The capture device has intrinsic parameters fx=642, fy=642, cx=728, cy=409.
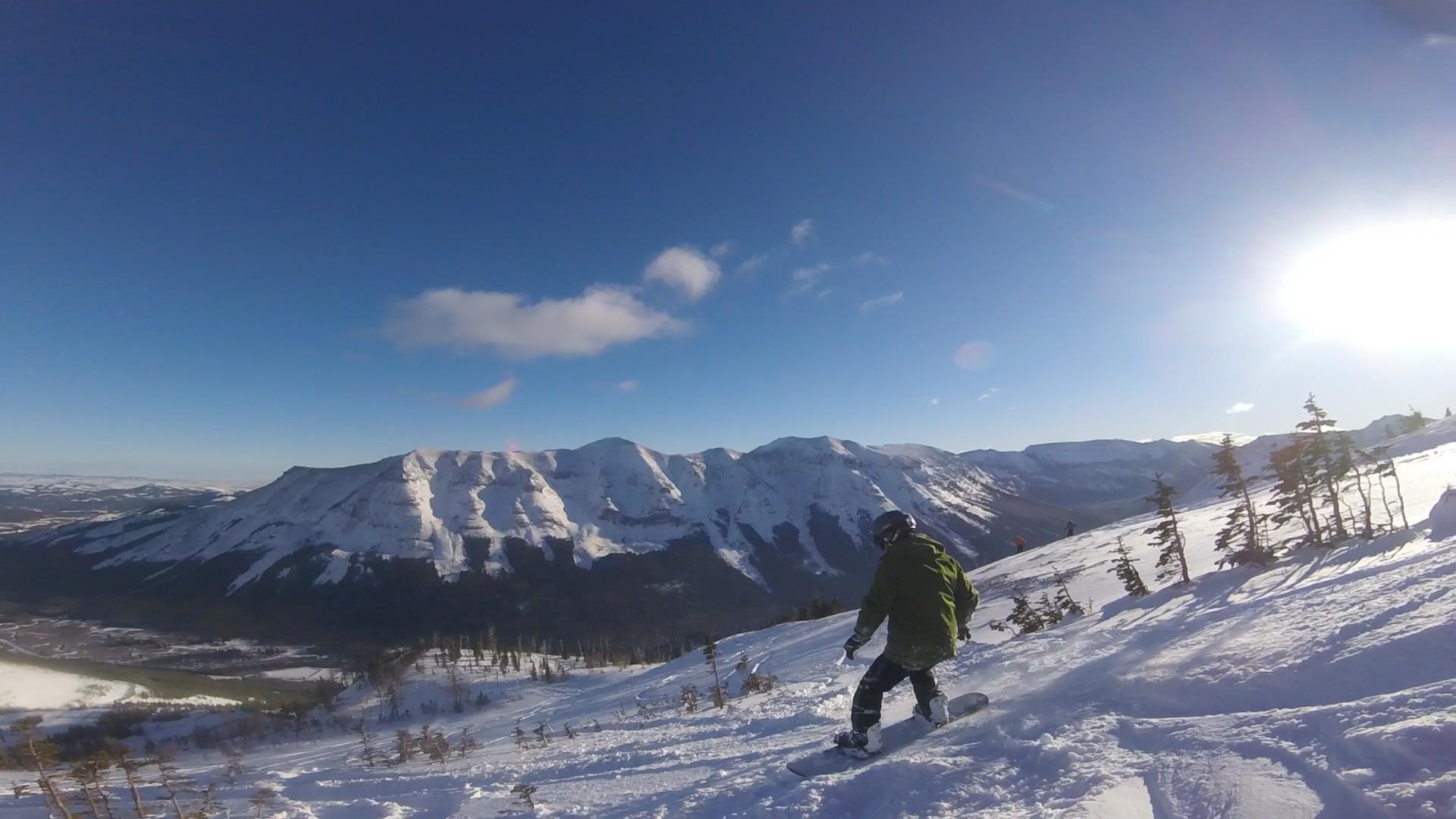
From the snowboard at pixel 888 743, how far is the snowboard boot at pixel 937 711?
5 cm

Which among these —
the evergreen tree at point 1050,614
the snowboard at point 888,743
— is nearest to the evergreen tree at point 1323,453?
the evergreen tree at point 1050,614

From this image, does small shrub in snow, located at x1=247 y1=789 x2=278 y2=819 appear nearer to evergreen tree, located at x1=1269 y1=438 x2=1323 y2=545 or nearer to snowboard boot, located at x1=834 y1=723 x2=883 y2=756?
snowboard boot, located at x1=834 y1=723 x2=883 y2=756

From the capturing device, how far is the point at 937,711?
21.9 feet

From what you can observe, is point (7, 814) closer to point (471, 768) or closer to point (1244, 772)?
point (471, 768)

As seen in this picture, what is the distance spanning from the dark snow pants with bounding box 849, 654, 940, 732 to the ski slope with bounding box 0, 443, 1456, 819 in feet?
1.48

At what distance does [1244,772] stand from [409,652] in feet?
436

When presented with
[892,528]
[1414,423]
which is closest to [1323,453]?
[892,528]

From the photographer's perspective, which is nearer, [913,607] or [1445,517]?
[913,607]

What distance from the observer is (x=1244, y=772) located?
3881 mm

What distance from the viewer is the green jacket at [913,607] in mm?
6531

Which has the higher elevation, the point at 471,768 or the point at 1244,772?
the point at 1244,772

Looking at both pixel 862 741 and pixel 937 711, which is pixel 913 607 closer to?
pixel 937 711

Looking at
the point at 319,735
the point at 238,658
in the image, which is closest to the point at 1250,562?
the point at 319,735

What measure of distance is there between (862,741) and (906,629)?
3.83 ft
